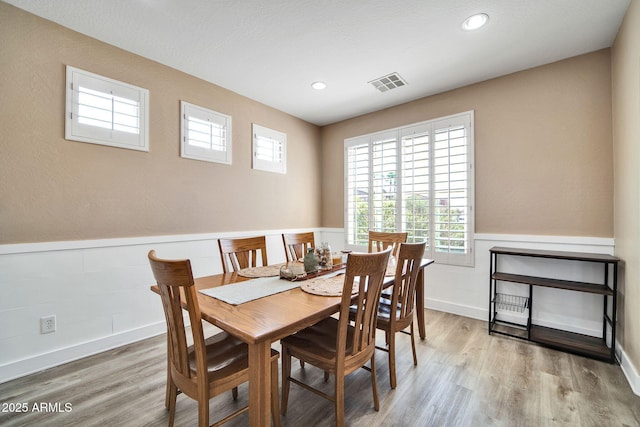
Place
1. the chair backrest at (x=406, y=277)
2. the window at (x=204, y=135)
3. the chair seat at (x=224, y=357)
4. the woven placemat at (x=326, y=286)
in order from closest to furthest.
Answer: the chair seat at (x=224, y=357)
the woven placemat at (x=326, y=286)
the chair backrest at (x=406, y=277)
the window at (x=204, y=135)

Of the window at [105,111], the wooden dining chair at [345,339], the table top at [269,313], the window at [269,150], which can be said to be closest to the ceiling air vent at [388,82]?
the window at [269,150]

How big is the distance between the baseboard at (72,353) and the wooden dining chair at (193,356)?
1443 mm

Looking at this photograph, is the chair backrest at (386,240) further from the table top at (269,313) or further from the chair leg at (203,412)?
the chair leg at (203,412)

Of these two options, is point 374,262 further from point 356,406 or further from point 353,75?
point 353,75

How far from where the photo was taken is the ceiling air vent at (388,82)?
306 cm

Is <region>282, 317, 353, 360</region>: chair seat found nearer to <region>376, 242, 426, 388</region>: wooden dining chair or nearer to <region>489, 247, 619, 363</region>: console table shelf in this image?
<region>376, 242, 426, 388</region>: wooden dining chair

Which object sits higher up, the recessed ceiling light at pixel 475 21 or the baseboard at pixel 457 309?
the recessed ceiling light at pixel 475 21

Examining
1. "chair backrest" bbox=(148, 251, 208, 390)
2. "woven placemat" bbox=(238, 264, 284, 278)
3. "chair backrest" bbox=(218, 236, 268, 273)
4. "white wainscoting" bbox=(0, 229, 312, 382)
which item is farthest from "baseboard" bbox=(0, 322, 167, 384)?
"chair backrest" bbox=(148, 251, 208, 390)

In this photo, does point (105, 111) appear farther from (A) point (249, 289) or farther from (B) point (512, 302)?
(B) point (512, 302)

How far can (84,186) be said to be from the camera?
235cm

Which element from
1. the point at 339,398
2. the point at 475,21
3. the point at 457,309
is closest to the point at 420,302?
the point at 457,309

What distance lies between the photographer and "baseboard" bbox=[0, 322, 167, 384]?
2.01 m

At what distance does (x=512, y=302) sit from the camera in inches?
116

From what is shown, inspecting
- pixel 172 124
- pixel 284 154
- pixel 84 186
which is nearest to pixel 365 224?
pixel 284 154
